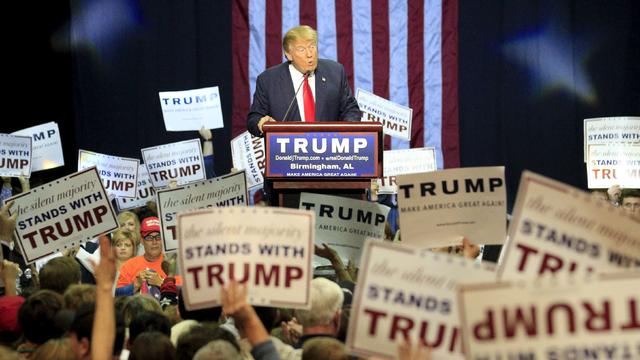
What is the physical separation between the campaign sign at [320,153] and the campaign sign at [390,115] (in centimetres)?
379

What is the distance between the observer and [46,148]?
10555 millimetres

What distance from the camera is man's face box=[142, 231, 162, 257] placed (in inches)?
300

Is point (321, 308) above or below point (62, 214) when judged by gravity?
below

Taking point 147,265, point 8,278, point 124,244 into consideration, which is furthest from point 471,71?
point 8,278

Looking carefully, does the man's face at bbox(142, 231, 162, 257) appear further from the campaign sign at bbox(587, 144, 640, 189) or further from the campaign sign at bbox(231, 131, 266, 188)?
the campaign sign at bbox(587, 144, 640, 189)

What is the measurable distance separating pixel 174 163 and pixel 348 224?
4.07m

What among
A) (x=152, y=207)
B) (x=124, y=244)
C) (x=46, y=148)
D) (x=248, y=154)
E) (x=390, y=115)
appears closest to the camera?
(x=124, y=244)

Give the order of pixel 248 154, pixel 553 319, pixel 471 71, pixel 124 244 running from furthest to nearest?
pixel 471 71
pixel 248 154
pixel 124 244
pixel 553 319

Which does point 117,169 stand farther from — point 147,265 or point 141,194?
point 147,265

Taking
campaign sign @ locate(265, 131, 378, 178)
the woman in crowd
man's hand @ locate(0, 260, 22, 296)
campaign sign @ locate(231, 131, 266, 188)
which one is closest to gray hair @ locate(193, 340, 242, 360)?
man's hand @ locate(0, 260, 22, 296)

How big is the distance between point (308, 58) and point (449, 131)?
5.00 m

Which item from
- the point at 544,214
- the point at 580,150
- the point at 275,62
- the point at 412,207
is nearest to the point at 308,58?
the point at 412,207

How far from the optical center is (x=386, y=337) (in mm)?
3625

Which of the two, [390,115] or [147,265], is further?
[390,115]
